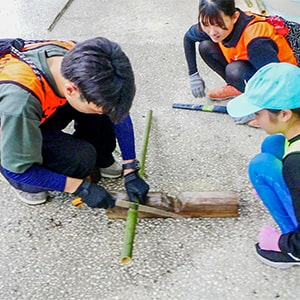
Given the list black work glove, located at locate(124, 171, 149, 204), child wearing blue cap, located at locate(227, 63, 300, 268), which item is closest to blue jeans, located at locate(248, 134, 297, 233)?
child wearing blue cap, located at locate(227, 63, 300, 268)

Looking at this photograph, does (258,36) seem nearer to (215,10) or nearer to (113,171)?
(215,10)

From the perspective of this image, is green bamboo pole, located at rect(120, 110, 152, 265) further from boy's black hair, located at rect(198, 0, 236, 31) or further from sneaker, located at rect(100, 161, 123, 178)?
boy's black hair, located at rect(198, 0, 236, 31)

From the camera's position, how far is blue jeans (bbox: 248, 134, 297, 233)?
1221 mm

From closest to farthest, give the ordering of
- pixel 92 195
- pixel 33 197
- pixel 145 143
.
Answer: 1. pixel 92 195
2. pixel 33 197
3. pixel 145 143

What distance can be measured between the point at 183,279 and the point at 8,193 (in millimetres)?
723

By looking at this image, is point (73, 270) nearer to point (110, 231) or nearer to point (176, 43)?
point (110, 231)

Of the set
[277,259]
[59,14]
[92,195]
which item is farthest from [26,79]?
[59,14]

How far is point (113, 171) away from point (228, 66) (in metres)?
0.61

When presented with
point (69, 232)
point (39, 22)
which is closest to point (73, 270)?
point (69, 232)

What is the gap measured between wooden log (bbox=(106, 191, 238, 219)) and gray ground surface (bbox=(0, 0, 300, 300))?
0.03 meters

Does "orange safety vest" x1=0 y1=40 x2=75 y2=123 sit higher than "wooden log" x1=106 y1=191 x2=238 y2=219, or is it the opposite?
"orange safety vest" x1=0 y1=40 x2=75 y2=123

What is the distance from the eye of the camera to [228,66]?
1851 mm

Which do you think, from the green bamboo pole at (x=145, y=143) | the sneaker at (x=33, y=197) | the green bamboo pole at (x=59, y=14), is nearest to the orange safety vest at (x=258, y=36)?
the green bamboo pole at (x=145, y=143)

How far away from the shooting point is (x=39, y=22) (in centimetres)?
278
